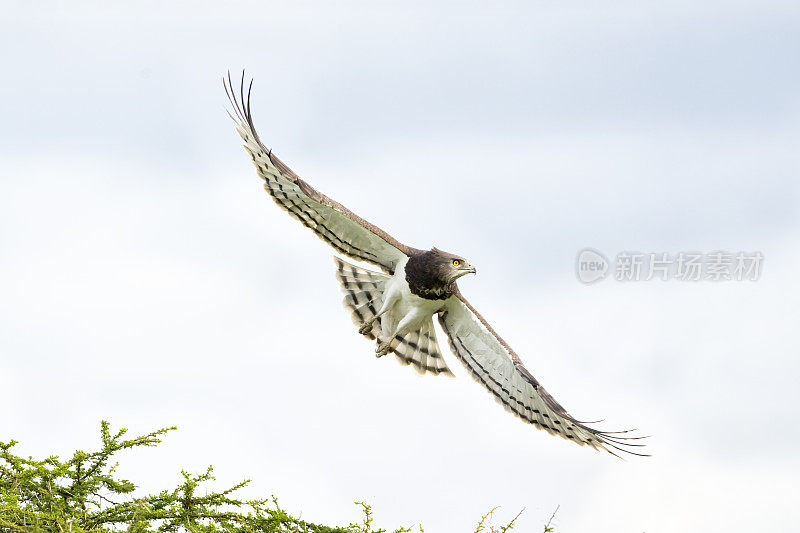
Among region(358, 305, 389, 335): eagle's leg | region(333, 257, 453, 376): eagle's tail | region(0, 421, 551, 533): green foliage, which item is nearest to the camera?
region(0, 421, 551, 533): green foliage

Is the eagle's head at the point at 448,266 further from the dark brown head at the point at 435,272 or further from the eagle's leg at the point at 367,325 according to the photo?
the eagle's leg at the point at 367,325

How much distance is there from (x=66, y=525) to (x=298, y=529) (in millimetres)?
1669

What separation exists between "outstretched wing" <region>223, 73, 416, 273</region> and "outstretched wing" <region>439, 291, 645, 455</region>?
1.07m

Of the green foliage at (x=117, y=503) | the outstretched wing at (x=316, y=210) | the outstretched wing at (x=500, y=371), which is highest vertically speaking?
the outstretched wing at (x=316, y=210)

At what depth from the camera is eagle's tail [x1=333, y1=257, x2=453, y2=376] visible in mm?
11094

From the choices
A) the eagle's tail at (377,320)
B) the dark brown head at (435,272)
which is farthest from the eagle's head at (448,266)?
the eagle's tail at (377,320)

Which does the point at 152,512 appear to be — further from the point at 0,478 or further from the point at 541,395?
the point at 541,395

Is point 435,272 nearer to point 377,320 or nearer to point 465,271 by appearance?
point 465,271

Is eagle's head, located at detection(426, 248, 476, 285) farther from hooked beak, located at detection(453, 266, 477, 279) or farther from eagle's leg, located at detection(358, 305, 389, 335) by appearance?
eagle's leg, located at detection(358, 305, 389, 335)

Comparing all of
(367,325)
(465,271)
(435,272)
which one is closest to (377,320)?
(367,325)

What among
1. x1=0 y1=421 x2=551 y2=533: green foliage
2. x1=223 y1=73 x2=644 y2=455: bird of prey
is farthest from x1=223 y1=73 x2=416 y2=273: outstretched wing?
x1=0 y1=421 x2=551 y2=533: green foliage

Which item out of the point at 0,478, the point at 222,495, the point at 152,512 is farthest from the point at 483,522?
the point at 0,478

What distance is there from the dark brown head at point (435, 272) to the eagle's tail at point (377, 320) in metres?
0.58

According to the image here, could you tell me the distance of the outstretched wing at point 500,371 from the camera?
33.2 feet
